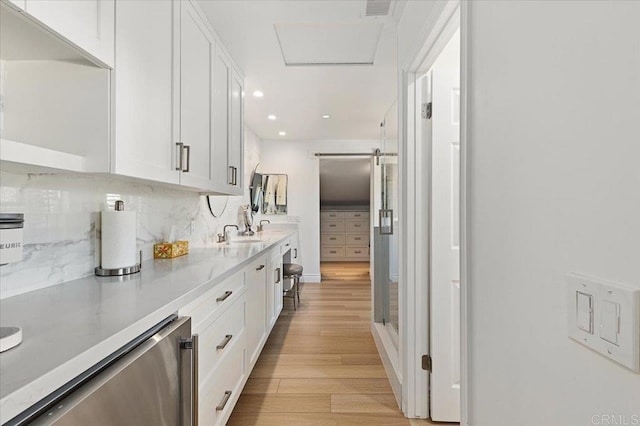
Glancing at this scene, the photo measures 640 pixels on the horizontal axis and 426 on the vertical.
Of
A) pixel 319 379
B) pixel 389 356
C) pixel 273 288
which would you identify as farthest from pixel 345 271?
pixel 319 379

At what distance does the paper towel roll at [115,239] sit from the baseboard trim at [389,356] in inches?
67.1

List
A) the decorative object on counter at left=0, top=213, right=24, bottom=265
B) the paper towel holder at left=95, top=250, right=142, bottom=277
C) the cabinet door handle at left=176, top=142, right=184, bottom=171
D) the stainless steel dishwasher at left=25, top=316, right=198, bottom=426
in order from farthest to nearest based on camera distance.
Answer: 1. the cabinet door handle at left=176, top=142, right=184, bottom=171
2. the paper towel holder at left=95, top=250, right=142, bottom=277
3. the decorative object on counter at left=0, top=213, right=24, bottom=265
4. the stainless steel dishwasher at left=25, top=316, right=198, bottom=426

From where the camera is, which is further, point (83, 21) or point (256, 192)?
point (256, 192)

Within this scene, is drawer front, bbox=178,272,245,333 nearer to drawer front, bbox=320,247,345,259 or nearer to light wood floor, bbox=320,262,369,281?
light wood floor, bbox=320,262,369,281

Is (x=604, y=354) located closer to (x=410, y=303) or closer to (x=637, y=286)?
(x=637, y=286)

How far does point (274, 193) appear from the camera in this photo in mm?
5441

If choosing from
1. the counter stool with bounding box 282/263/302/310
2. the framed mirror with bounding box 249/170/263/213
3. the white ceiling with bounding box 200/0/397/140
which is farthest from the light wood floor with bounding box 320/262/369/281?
the white ceiling with bounding box 200/0/397/140

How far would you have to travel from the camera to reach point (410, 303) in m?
1.83

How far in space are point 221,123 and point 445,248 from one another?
1761 millimetres

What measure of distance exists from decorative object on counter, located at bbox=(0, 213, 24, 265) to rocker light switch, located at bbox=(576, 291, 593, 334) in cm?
129

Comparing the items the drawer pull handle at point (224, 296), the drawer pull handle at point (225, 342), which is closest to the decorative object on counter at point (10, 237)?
the drawer pull handle at point (224, 296)

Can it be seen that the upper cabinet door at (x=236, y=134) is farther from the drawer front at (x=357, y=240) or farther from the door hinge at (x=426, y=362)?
the drawer front at (x=357, y=240)

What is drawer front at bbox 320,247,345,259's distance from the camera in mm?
8078

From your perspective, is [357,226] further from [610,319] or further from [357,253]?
[610,319]
